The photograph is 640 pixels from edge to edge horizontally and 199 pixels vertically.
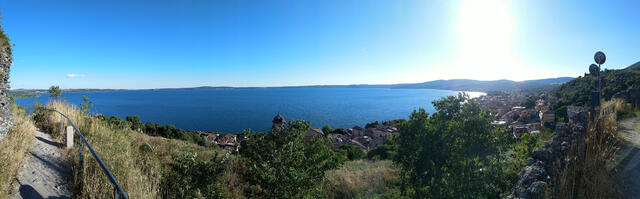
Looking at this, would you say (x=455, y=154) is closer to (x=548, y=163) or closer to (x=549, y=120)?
(x=548, y=163)

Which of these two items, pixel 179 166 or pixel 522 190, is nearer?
pixel 522 190

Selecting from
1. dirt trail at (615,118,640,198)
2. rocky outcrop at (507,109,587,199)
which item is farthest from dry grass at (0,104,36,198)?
dirt trail at (615,118,640,198)

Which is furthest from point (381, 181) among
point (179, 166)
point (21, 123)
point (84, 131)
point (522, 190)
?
point (21, 123)

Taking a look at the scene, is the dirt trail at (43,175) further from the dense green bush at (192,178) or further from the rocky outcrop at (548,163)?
the rocky outcrop at (548,163)

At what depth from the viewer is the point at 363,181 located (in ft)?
30.9

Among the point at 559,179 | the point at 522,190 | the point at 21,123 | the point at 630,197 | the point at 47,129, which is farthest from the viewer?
the point at 47,129

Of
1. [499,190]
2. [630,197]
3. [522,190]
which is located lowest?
[499,190]

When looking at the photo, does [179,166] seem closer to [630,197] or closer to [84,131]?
[84,131]

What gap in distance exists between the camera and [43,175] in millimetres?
4125

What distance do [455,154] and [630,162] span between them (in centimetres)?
231

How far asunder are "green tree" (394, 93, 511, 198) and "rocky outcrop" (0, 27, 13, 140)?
30.4ft

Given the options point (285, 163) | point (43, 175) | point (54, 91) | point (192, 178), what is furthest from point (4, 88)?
point (285, 163)

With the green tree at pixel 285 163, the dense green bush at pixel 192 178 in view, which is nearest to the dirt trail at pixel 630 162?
the green tree at pixel 285 163

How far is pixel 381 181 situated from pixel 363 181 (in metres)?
0.72
